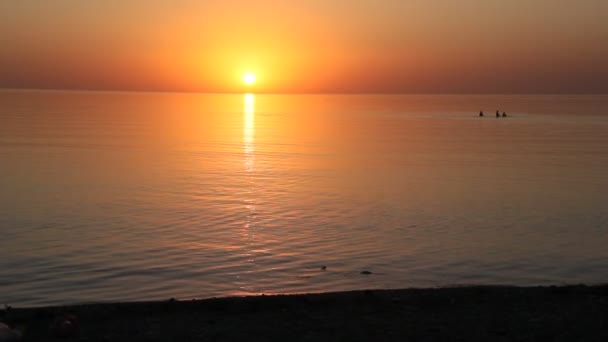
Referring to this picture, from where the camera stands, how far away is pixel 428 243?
19125mm

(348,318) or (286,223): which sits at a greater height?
(286,223)

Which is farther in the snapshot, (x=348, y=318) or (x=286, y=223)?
(x=286, y=223)

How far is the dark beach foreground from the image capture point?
1010 centimetres

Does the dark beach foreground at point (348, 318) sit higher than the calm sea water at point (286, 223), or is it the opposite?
the calm sea water at point (286, 223)

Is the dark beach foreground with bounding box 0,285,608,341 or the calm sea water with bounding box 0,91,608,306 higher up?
the calm sea water with bounding box 0,91,608,306

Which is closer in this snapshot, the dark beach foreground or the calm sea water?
the dark beach foreground

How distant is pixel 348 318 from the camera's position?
434 inches

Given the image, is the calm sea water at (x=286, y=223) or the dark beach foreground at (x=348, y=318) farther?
the calm sea water at (x=286, y=223)

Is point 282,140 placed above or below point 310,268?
above

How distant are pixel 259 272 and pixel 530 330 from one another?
677 cm

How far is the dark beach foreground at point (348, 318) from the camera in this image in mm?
10102

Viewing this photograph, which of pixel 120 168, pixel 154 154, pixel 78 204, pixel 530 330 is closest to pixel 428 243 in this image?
pixel 530 330

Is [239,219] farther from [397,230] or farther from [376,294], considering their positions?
[376,294]

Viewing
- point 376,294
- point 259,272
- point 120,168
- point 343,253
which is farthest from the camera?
point 120,168
